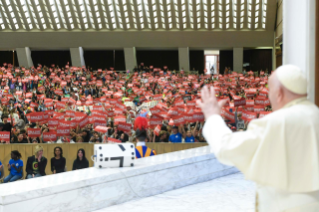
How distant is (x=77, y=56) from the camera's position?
35.6m

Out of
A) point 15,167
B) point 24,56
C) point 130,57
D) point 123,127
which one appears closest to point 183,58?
point 130,57

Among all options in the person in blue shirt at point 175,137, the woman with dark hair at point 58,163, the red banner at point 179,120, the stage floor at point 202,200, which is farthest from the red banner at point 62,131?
the stage floor at point 202,200

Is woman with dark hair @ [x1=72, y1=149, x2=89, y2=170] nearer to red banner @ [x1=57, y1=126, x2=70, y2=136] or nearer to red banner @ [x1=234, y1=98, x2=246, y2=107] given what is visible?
red banner @ [x1=57, y1=126, x2=70, y2=136]

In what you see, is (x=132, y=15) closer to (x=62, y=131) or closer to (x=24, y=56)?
(x=24, y=56)

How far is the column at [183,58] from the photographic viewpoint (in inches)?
1361

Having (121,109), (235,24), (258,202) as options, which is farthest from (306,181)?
(235,24)

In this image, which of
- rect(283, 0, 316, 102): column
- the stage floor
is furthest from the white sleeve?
the stage floor

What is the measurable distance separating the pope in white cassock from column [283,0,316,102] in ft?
7.59

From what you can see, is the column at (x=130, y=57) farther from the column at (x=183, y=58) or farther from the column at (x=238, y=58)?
the column at (x=238, y=58)

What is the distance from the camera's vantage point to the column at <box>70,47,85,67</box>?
1390 inches

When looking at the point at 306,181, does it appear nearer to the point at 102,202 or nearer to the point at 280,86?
the point at 280,86

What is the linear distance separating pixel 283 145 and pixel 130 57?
111ft

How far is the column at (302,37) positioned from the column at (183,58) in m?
30.2

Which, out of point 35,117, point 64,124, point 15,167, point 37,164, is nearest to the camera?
point 15,167
